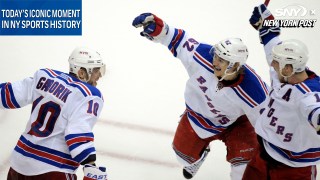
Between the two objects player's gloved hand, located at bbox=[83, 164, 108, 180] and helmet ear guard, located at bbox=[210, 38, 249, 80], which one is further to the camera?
helmet ear guard, located at bbox=[210, 38, 249, 80]

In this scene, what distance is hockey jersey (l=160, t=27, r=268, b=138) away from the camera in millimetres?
3498

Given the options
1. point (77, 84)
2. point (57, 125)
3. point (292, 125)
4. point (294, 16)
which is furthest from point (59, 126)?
point (294, 16)

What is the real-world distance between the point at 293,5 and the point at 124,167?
2572mm

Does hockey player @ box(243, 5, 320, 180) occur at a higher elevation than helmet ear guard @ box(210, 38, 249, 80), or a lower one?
lower

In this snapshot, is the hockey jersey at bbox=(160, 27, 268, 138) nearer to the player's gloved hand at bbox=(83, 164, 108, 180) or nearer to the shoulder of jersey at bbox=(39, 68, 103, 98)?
the shoulder of jersey at bbox=(39, 68, 103, 98)

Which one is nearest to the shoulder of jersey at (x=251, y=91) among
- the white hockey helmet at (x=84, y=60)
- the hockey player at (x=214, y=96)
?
the hockey player at (x=214, y=96)

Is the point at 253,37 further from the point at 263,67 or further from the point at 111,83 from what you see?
the point at 111,83

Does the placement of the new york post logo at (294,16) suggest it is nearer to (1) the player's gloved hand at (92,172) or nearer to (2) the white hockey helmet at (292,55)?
(2) the white hockey helmet at (292,55)

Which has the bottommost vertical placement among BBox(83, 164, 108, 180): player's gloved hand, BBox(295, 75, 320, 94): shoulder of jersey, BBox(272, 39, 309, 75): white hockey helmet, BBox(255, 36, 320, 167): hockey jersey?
BBox(83, 164, 108, 180): player's gloved hand

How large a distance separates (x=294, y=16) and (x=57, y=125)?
3414mm

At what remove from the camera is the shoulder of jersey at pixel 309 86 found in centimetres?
290

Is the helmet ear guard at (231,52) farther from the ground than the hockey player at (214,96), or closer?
farther from the ground

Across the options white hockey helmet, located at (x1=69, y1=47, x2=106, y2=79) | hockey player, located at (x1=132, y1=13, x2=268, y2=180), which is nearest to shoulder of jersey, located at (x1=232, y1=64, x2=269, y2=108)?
hockey player, located at (x1=132, y1=13, x2=268, y2=180)

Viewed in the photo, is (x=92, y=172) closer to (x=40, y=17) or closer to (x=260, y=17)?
(x=260, y=17)
